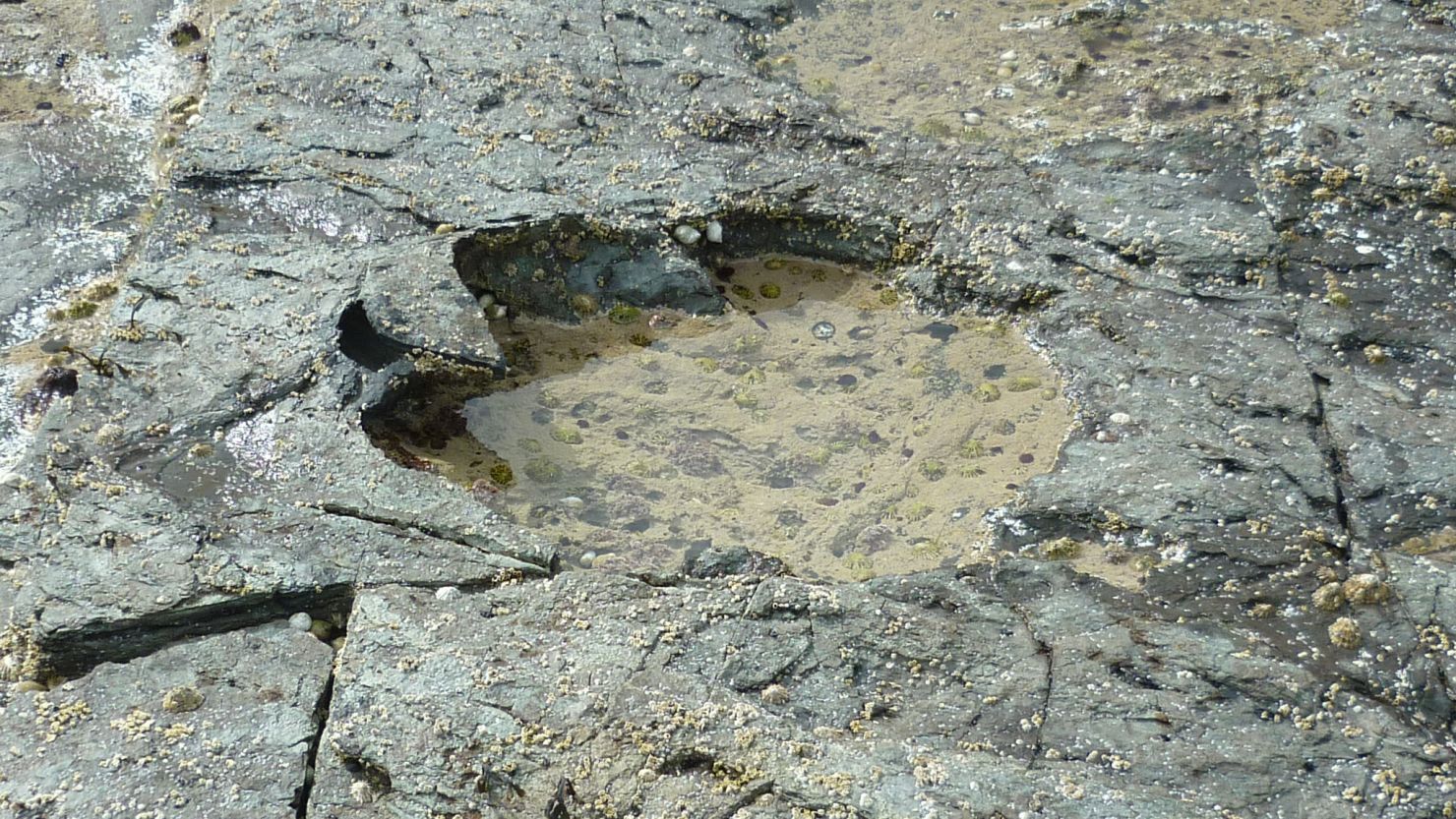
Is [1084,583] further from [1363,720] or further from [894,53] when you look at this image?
[894,53]

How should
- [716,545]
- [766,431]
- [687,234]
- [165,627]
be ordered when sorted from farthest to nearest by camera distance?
1. [687,234]
2. [766,431]
3. [716,545]
4. [165,627]

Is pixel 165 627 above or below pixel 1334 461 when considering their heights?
below

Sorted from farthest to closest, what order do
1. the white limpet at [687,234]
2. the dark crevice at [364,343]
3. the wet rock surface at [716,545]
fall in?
1. the white limpet at [687,234]
2. the dark crevice at [364,343]
3. the wet rock surface at [716,545]

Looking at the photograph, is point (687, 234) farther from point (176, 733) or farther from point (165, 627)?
point (176, 733)

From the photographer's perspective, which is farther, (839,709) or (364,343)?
(364,343)

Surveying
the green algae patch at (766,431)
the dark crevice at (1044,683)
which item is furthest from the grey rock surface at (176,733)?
the dark crevice at (1044,683)

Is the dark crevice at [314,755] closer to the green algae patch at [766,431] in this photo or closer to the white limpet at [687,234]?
the green algae patch at [766,431]

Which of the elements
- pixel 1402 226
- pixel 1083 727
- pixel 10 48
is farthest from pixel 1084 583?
pixel 10 48

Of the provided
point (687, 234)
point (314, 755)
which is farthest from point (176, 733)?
point (687, 234)
